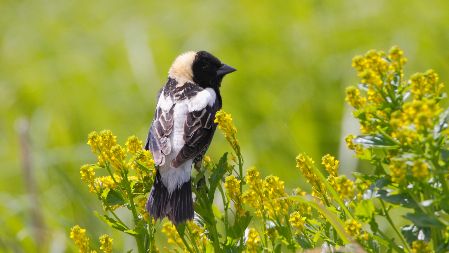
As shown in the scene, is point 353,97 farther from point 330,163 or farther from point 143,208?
point 143,208

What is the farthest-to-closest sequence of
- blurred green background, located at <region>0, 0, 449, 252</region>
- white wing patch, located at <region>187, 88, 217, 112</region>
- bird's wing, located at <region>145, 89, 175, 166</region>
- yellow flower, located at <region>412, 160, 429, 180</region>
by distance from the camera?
blurred green background, located at <region>0, 0, 449, 252</region> < white wing patch, located at <region>187, 88, 217, 112</region> < bird's wing, located at <region>145, 89, 175, 166</region> < yellow flower, located at <region>412, 160, 429, 180</region>

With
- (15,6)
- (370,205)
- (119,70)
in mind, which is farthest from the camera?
(15,6)

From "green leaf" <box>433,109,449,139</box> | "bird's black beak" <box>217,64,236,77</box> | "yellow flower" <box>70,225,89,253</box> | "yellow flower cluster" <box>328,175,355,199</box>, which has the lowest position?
"yellow flower" <box>70,225,89,253</box>

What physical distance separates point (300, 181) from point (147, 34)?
76.2 inches

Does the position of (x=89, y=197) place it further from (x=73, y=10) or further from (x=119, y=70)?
(x=73, y=10)

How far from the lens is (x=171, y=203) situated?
2219mm

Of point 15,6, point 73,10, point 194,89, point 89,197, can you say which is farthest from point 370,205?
point 15,6

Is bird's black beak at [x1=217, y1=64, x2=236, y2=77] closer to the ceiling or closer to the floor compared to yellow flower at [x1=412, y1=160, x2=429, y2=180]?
closer to the ceiling

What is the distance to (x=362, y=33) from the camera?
505cm

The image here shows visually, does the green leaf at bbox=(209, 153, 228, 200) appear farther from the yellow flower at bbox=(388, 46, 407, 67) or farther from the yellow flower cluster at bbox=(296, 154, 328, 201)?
the yellow flower at bbox=(388, 46, 407, 67)

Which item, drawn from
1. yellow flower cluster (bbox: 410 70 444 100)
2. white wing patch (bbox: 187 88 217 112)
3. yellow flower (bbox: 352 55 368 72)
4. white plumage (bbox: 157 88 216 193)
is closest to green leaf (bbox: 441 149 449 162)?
yellow flower cluster (bbox: 410 70 444 100)

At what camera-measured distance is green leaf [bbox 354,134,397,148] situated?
1.65 metres

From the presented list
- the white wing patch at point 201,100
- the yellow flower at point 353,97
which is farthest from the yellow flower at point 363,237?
the white wing patch at point 201,100

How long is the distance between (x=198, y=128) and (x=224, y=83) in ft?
7.84
